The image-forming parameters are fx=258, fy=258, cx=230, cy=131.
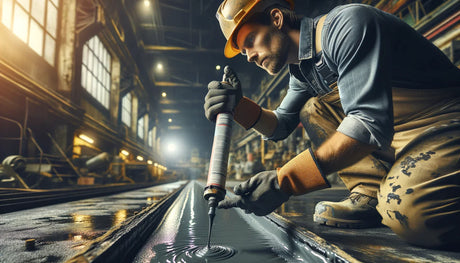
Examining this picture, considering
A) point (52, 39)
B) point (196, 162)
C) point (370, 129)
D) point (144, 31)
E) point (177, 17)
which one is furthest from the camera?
point (196, 162)

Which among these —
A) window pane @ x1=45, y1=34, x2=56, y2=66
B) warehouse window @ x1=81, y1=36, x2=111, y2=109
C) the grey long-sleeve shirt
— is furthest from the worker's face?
warehouse window @ x1=81, y1=36, x2=111, y2=109

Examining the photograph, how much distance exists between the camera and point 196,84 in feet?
44.6

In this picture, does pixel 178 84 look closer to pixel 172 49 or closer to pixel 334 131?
pixel 172 49

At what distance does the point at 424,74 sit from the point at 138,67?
1386cm

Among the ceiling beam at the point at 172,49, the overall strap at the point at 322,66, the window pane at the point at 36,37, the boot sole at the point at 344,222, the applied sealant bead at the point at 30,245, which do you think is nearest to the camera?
the applied sealant bead at the point at 30,245

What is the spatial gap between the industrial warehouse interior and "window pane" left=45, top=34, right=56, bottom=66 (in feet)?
0.16

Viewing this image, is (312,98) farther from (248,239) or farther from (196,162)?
(196,162)

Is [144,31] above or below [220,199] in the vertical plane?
above

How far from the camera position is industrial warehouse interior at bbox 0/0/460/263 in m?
1.01

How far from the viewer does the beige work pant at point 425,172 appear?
3.08 ft

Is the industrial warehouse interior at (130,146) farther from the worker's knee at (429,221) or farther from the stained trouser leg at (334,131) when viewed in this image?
the stained trouser leg at (334,131)

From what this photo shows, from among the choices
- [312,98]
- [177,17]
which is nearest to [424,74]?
[312,98]

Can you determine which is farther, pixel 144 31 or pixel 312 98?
pixel 144 31

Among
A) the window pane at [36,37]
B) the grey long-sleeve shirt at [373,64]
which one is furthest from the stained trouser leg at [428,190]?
the window pane at [36,37]
